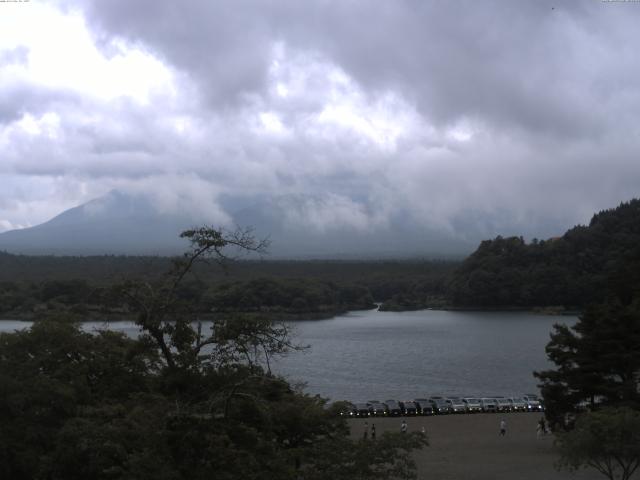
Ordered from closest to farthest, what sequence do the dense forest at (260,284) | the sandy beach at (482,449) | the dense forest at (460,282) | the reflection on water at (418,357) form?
1. the sandy beach at (482,449)
2. the reflection on water at (418,357)
3. the dense forest at (260,284)
4. the dense forest at (460,282)

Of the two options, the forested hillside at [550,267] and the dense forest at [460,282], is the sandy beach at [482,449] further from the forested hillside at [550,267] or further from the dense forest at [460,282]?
the forested hillside at [550,267]

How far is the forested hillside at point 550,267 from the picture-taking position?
60562 millimetres

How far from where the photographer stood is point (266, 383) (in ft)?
21.5

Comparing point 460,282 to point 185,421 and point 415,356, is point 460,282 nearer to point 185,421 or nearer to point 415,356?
point 415,356

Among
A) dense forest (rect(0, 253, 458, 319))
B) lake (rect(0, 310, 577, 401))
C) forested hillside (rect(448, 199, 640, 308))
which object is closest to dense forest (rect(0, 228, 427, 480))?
lake (rect(0, 310, 577, 401))

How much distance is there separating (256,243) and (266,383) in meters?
1.20

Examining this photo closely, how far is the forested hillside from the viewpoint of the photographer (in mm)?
60562

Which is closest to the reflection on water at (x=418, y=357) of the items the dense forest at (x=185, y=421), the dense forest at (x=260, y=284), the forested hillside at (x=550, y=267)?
the dense forest at (x=260, y=284)

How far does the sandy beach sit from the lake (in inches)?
146

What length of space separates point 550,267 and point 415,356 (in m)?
31.3

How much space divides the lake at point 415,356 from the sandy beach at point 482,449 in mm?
3706

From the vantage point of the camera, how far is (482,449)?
15914 mm

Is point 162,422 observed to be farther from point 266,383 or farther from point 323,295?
point 323,295

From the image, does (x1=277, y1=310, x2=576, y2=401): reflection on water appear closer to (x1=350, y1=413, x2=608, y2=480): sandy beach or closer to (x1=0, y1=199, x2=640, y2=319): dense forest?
(x1=350, y1=413, x2=608, y2=480): sandy beach
